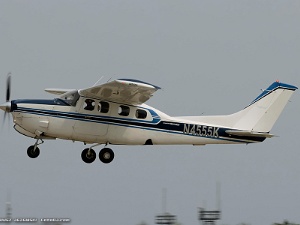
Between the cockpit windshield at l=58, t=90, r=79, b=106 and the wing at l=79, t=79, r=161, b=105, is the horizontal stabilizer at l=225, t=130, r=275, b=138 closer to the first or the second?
the wing at l=79, t=79, r=161, b=105

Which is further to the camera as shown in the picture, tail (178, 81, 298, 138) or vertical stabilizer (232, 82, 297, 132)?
vertical stabilizer (232, 82, 297, 132)

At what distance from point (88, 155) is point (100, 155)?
462mm

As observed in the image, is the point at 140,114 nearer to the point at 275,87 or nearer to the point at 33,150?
the point at 33,150

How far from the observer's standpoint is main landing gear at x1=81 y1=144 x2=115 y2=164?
89.8 feet

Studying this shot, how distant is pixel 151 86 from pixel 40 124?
168 inches

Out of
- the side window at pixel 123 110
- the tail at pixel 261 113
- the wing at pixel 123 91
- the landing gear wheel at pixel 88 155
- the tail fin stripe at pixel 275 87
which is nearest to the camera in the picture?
the wing at pixel 123 91

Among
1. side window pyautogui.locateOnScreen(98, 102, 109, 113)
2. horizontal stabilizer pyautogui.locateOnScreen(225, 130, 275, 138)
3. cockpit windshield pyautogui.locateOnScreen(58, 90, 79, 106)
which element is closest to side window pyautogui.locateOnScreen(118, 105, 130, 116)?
side window pyautogui.locateOnScreen(98, 102, 109, 113)

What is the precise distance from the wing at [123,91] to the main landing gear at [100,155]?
2.25m

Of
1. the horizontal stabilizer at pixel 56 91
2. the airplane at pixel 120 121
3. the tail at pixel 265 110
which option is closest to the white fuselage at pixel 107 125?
the airplane at pixel 120 121

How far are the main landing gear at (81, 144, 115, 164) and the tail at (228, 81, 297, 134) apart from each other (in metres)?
4.87

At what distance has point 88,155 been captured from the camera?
27.4 metres

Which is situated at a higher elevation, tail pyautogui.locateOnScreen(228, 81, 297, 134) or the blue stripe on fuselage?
tail pyautogui.locateOnScreen(228, 81, 297, 134)

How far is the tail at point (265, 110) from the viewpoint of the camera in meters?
28.5

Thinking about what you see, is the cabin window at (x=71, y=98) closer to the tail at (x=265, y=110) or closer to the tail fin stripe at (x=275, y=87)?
the tail at (x=265, y=110)
